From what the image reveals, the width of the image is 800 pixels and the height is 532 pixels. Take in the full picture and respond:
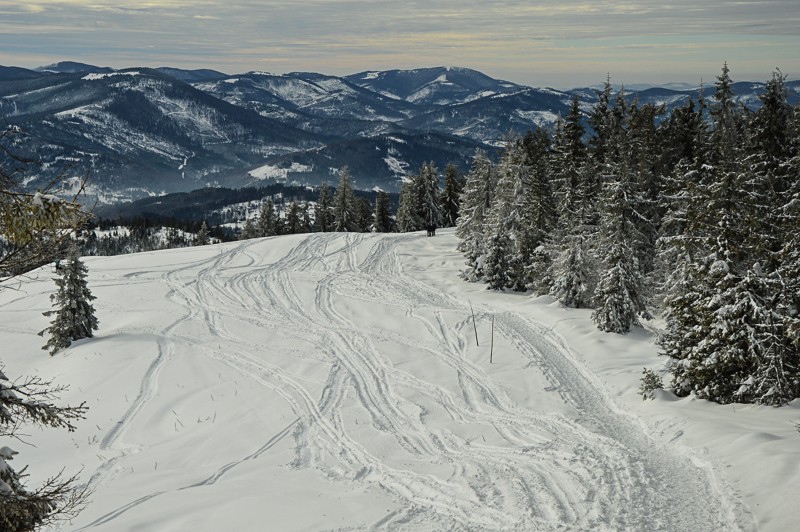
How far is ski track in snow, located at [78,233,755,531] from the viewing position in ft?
43.7

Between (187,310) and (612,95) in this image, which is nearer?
(187,310)

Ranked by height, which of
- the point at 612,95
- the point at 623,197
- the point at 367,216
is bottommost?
Answer: the point at 367,216

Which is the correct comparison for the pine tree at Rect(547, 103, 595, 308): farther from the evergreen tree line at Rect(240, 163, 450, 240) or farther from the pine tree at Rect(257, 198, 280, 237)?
the pine tree at Rect(257, 198, 280, 237)

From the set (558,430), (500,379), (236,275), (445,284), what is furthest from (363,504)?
(236,275)

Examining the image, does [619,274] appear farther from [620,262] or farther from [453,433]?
[453,433]

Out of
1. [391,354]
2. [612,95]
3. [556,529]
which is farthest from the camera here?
[612,95]

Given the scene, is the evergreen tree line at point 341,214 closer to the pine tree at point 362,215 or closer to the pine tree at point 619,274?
the pine tree at point 362,215

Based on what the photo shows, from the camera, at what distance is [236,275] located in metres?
45.6

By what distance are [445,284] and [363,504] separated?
95.9 feet

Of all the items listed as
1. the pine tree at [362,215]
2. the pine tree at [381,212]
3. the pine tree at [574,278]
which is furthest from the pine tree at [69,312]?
the pine tree at [362,215]

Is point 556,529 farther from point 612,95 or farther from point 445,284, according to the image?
point 612,95

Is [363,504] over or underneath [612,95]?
underneath

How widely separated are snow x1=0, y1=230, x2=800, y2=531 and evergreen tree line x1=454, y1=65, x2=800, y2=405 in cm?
160

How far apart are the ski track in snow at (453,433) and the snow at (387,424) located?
0.27 ft
